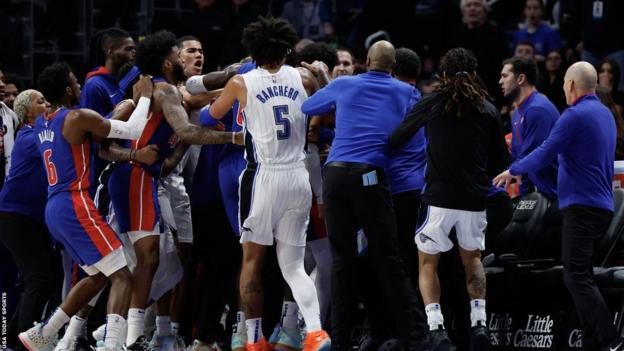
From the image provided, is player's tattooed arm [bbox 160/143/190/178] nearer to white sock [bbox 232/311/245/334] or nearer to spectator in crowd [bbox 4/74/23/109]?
white sock [bbox 232/311/245/334]

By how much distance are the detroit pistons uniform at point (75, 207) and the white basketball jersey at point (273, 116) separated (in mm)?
1218

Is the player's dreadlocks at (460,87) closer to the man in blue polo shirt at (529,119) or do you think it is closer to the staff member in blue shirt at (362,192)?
the staff member in blue shirt at (362,192)

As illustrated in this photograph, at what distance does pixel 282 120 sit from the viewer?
26.9 feet

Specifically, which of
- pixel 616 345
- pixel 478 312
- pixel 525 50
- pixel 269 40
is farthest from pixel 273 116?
pixel 525 50

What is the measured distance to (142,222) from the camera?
8.60 metres

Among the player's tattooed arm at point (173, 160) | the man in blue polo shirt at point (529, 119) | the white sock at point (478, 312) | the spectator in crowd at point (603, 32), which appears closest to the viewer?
the white sock at point (478, 312)

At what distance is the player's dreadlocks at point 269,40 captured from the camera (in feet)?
26.9

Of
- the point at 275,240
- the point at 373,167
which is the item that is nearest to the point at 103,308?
the point at 275,240

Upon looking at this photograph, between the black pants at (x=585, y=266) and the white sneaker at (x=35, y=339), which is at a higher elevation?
the black pants at (x=585, y=266)

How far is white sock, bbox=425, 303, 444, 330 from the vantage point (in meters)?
8.24

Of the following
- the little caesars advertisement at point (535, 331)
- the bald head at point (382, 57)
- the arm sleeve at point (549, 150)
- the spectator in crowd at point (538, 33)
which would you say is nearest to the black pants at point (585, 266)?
the arm sleeve at point (549, 150)

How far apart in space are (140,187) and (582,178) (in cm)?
315

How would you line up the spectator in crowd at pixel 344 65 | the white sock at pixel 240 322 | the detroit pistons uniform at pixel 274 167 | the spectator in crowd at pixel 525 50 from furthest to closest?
the spectator in crowd at pixel 525 50
the spectator in crowd at pixel 344 65
the white sock at pixel 240 322
the detroit pistons uniform at pixel 274 167

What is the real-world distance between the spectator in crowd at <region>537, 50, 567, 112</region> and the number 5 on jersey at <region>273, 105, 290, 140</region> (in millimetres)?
5389
